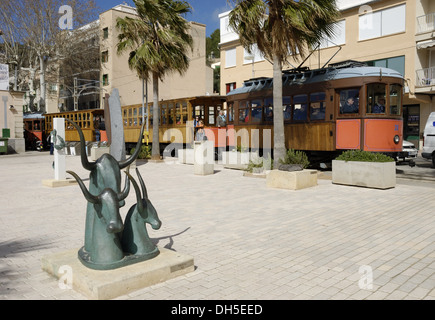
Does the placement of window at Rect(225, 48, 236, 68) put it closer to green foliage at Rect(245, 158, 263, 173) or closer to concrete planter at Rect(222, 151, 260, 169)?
concrete planter at Rect(222, 151, 260, 169)

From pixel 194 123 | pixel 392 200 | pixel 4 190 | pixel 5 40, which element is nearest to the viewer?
pixel 392 200

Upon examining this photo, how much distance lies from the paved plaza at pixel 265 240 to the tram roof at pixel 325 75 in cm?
433

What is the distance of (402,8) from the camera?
2227 centimetres

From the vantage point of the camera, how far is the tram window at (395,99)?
12938 mm

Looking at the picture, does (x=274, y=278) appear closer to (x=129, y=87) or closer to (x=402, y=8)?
(x=402, y=8)

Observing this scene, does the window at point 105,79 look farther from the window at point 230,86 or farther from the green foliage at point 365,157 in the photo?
the green foliage at point 365,157

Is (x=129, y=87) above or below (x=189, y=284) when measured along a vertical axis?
above

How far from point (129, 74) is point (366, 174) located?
34.5 metres

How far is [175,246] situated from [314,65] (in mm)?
24187

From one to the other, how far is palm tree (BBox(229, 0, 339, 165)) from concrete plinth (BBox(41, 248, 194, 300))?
849 cm

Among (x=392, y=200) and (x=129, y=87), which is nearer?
(x=392, y=200)

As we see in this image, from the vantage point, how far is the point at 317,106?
13.9 m

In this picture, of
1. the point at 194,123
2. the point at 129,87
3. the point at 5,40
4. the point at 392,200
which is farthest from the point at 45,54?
the point at 392,200

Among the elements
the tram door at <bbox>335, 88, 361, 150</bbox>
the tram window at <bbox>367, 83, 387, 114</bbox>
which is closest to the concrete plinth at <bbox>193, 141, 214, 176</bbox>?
the tram door at <bbox>335, 88, 361, 150</bbox>
